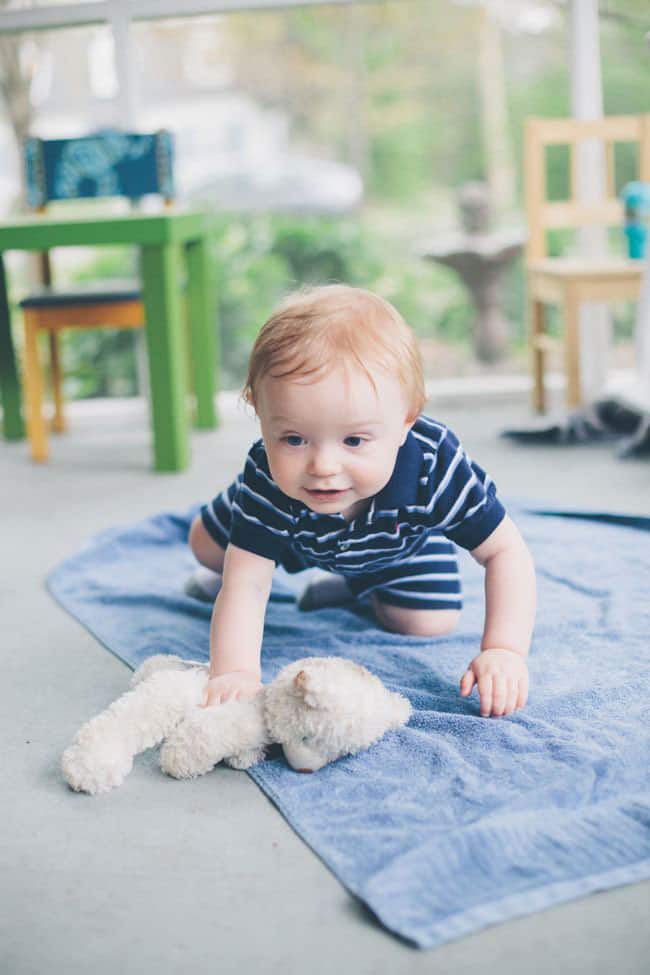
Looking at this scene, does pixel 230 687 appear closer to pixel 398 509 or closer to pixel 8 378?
→ pixel 398 509

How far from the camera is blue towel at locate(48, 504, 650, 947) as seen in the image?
2.91ft

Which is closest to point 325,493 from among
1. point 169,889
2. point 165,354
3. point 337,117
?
point 169,889

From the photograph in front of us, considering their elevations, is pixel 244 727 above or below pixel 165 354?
below

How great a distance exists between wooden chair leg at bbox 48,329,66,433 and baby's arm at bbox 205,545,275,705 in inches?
72.7

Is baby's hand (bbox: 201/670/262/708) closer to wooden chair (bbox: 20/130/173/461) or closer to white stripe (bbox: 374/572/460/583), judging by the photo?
white stripe (bbox: 374/572/460/583)

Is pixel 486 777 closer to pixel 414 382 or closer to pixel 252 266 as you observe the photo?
pixel 414 382

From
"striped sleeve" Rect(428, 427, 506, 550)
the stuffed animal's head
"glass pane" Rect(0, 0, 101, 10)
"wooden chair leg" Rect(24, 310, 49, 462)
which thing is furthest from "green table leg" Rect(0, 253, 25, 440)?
the stuffed animal's head

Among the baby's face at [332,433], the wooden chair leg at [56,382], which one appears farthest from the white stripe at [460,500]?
the wooden chair leg at [56,382]

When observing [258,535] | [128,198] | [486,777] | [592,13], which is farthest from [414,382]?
[592,13]

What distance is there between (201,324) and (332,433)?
1.97 m

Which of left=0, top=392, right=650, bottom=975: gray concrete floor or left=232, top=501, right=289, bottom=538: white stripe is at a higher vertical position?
left=232, top=501, right=289, bottom=538: white stripe

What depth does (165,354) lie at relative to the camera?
2541 mm

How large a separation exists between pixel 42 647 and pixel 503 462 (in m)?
1.28

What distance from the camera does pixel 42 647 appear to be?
1507mm
